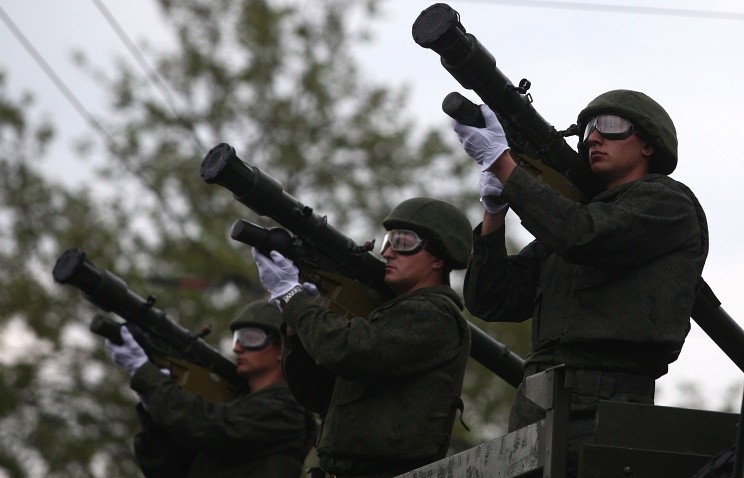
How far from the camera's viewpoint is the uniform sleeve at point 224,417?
25.7ft

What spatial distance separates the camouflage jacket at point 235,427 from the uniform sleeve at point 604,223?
3.24 meters

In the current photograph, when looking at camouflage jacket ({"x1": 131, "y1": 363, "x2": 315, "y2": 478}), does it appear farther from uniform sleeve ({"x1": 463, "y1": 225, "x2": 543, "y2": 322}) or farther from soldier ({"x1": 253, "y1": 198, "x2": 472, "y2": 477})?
uniform sleeve ({"x1": 463, "y1": 225, "x2": 543, "y2": 322})

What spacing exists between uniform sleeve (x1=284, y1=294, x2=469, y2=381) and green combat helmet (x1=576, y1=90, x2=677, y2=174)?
44.6 inches

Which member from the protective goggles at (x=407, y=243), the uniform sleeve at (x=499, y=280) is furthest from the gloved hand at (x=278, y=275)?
the uniform sleeve at (x=499, y=280)

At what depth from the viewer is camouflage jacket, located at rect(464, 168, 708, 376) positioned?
4.96 m

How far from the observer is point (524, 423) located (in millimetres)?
5223

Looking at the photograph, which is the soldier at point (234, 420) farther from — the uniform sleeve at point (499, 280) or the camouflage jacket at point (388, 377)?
the uniform sleeve at point (499, 280)

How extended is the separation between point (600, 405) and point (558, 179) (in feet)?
3.77

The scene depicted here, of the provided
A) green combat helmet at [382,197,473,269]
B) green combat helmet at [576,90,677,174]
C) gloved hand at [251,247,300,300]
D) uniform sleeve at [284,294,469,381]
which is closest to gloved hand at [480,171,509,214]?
green combat helmet at [576,90,677,174]

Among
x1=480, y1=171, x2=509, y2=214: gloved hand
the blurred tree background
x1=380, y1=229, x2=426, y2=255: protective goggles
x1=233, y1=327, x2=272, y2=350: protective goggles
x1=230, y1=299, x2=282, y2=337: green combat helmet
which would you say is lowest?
x1=480, y1=171, x2=509, y2=214: gloved hand

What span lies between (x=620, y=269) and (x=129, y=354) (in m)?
4.04

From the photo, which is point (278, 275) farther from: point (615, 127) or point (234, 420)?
point (615, 127)

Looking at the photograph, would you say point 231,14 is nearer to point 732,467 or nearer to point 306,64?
point 306,64

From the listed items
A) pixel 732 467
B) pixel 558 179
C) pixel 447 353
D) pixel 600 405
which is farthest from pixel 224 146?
pixel 732 467
